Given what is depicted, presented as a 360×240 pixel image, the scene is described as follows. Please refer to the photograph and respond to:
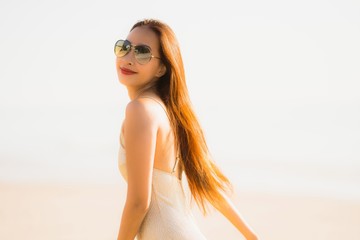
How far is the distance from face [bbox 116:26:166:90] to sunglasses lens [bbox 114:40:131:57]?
0.02 metres

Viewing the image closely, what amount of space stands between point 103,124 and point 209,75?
23.2 metres

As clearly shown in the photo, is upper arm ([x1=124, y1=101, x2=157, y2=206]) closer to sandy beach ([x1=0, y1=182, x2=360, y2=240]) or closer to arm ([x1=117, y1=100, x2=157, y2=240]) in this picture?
arm ([x1=117, y1=100, x2=157, y2=240])

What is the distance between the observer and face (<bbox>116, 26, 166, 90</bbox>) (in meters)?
2.38

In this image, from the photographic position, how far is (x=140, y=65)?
93.6 inches

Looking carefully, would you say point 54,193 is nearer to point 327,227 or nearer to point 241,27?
point 327,227

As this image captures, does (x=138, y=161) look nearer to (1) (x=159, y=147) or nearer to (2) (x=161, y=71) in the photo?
(1) (x=159, y=147)

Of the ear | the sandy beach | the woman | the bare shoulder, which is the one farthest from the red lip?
the sandy beach

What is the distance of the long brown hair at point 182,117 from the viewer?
2.37m

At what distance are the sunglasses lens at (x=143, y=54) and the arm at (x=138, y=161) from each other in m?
0.36

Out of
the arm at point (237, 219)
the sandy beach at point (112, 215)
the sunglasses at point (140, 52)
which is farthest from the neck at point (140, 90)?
the sandy beach at point (112, 215)

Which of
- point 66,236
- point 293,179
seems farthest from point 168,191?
point 293,179

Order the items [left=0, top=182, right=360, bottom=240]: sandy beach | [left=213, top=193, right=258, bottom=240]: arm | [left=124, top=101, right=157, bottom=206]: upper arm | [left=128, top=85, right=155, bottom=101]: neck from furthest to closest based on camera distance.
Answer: [left=0, top=182, right=360, bottom=240]: sandy beach, [left=213, top=193, right=258, bottom=240]: arm, [left=128, top=85, right=155, bottom=101]: neck, [left=124, top=101, right=157, bottom=206]: upper arm

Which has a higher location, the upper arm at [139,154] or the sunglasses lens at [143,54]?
the sunglasses lens at [143,54]

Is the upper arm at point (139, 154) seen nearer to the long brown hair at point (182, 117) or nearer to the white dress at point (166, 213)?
the white dress at point (166, 213)
